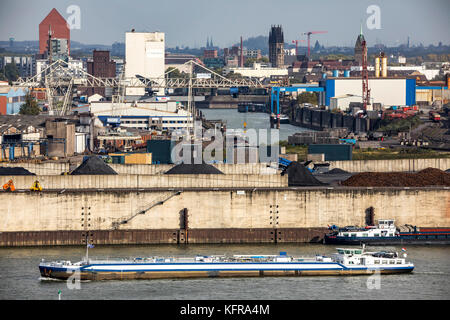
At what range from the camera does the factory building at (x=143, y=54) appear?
411 feet

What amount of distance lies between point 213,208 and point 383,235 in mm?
5793

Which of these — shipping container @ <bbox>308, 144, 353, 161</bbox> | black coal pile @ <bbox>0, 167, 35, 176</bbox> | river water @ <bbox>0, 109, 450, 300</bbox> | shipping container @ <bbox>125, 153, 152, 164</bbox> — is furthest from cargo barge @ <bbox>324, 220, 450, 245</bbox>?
shipping container @ <bbox>308, 144, 353, 161</bbox>

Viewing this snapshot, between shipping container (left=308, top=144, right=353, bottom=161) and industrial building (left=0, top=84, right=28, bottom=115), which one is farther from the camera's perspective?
industrial building (left=0, top=84, right=28, bottom=115)

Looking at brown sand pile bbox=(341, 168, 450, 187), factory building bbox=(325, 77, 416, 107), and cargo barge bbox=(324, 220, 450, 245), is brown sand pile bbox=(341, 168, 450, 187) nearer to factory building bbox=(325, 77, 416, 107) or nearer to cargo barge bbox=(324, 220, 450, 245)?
cargo barge bbox=(324, 220, 450, 245)

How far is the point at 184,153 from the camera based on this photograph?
47750mm

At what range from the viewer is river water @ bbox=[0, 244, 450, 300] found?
90.5ft

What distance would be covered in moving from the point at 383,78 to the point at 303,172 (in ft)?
232

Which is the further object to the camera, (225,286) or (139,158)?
(139,158)

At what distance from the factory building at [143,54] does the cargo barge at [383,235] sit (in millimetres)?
92256

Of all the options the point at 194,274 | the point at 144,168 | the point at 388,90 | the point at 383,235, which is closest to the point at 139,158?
the point at 144,168

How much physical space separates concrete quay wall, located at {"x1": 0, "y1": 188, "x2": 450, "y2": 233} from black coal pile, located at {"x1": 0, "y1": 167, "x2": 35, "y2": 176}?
3.50m

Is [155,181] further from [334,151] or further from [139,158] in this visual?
[334,151]

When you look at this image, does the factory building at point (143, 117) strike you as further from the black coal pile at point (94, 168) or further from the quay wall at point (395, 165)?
the black coal pile at point (94, 168)

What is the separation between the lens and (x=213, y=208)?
34.9 metres
